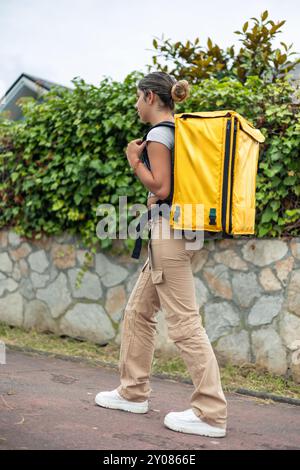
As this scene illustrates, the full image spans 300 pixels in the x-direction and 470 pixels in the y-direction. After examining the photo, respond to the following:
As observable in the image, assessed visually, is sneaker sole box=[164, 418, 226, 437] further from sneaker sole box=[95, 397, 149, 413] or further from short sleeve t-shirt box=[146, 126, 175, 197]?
short sleeve t-shirt box=[146, 126, 175, 197]

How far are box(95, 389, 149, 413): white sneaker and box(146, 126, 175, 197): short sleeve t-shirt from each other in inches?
61.8

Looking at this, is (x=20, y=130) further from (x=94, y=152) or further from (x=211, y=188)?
(x=211, y=188)

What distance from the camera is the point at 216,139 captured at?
359cm

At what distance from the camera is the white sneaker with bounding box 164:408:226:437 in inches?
142

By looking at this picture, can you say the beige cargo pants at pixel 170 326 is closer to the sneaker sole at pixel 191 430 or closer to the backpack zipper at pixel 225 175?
the sneaker sole at pixel 191 430

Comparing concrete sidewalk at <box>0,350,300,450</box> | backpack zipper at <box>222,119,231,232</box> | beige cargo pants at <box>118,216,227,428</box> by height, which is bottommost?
concrete sidewalk at <box>0,350,300,450</box>

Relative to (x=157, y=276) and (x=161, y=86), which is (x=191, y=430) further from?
(x=161, y=86)

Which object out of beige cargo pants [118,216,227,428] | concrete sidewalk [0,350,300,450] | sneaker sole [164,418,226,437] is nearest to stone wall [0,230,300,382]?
concrete sidewalk [0,350,300,450]

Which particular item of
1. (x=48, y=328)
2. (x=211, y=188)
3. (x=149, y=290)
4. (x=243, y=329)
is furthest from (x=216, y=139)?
(x=48, y=328)

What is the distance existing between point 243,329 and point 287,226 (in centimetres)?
96

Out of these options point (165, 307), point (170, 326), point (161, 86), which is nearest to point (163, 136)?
point (161, 86)

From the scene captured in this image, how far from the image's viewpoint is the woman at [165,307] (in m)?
3.63

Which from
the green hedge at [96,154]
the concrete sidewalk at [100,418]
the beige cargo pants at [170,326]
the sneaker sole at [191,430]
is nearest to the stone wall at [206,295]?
the green hedge at [96,154]

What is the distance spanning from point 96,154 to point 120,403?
10.4ft
